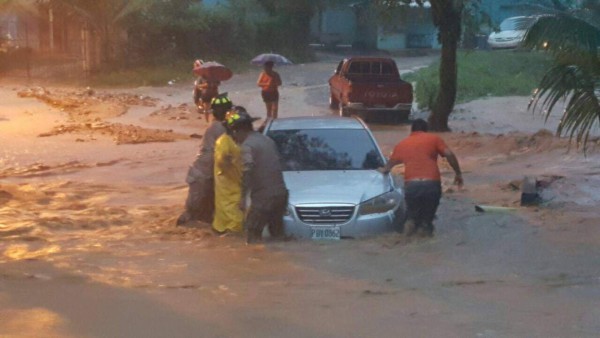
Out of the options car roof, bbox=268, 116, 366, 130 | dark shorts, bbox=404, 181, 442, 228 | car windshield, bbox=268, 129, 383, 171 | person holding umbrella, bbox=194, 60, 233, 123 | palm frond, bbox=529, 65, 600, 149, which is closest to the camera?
dark shorts, bbox=404, 181, 442, 228

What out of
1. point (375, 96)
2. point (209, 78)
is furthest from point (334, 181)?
point (375, 96)

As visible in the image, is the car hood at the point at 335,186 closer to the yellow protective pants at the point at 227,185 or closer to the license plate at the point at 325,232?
the license plate at the point at 325,232

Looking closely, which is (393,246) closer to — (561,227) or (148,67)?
(561,227)

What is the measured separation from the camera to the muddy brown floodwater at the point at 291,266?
7500mm

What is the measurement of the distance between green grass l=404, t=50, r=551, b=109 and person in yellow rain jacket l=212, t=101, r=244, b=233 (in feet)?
54.0

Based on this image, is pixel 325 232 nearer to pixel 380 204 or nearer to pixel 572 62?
pixel 380 204

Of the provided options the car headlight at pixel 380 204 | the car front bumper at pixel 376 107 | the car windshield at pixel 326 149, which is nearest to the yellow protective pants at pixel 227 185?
the car windshield at pixel 326 149

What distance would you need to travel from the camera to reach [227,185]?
416 inches

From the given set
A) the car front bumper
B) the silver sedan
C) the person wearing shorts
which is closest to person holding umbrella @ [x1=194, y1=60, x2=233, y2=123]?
the person wearing shorts

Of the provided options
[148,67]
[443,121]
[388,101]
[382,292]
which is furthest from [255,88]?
[382,292]

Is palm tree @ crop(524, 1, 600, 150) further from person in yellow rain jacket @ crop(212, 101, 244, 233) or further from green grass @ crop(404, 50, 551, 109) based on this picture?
green grass @ crop(404, 50, 551, 109)

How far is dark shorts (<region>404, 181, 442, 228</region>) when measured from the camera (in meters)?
10.4

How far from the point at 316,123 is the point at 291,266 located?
3022mm

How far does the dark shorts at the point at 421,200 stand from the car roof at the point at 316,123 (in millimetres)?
1842
